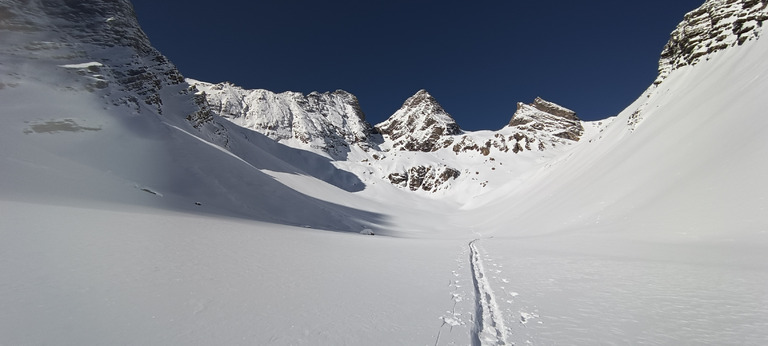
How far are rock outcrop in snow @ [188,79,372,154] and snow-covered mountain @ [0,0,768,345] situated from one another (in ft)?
311

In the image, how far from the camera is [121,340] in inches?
154

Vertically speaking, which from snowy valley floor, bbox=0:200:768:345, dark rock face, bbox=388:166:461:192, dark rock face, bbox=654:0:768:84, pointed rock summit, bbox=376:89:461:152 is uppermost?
pointed rock summit, bbox=376:89:461:152

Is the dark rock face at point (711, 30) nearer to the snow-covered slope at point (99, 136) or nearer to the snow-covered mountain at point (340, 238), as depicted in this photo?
the snow-covered mountain at point (340, 238)

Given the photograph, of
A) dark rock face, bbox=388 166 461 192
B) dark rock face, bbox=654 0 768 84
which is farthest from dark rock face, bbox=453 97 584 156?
dark rock face, bbox=654 0 768 84

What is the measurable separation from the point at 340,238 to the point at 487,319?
13896mm

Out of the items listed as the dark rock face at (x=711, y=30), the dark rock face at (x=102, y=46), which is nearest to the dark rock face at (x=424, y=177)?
the dark rock face at (x=711, y=30)

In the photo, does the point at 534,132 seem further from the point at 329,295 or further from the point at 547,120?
the point at 329,295

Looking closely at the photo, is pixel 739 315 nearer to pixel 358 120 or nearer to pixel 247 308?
pixel 247 308

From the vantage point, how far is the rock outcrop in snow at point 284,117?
14925cm

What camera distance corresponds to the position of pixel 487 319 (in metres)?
6.06

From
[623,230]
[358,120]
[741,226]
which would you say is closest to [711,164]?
[623,230]

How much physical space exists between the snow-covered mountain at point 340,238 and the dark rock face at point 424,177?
78.3 meters

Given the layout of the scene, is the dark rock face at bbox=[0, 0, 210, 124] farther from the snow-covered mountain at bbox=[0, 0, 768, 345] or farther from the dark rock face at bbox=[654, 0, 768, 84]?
the dark rock face at bbox=[654, 0, 768, 84]

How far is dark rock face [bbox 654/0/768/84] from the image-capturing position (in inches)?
1416
